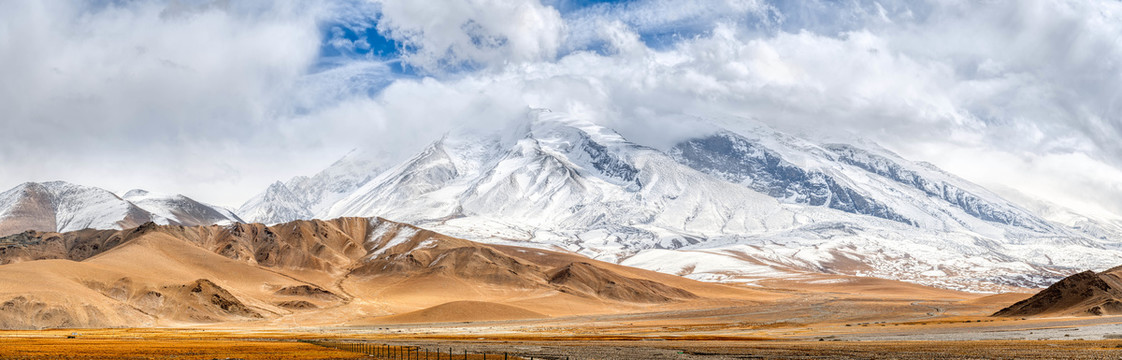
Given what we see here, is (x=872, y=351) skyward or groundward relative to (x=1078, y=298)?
groundward

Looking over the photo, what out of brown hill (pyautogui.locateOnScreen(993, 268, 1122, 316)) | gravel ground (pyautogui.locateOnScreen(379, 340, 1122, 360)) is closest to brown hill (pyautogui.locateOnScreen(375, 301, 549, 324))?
brown hill (pyautogui.locateOnScreen(993, 268, 1122, 316))

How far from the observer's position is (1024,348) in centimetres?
5981

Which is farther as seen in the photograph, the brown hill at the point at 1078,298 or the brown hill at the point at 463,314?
the brown hill at the point at 463,314

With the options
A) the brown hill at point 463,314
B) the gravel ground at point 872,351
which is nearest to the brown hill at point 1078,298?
the gravel ground at point 872,351

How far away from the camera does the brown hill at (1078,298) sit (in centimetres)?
11959

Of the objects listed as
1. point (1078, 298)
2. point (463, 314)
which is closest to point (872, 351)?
point (1078, 298)

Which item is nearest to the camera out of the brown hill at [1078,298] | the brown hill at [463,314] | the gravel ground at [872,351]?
the gravel ground at [872,351]

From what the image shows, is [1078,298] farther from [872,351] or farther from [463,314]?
[463,314]

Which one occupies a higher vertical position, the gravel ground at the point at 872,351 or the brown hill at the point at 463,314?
the brown hill at the point at 463,314

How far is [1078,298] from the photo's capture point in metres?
127

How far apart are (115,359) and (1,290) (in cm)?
11983

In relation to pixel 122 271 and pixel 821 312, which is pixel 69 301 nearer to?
pixel 122 271

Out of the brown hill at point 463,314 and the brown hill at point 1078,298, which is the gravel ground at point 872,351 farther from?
the brown hill at point 463,314

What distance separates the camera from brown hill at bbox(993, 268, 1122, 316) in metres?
120
